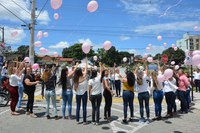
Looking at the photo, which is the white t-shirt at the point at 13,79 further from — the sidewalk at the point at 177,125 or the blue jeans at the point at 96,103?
the sidewalk at the point at 177,125

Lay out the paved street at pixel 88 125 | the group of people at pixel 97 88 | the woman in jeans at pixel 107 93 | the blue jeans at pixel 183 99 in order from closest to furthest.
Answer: the paved street at pixel 88 125 < the group of people at pixel 97 88 < the woman in jeans at pixel 107 93 < the blue jeans at pixel 183 99

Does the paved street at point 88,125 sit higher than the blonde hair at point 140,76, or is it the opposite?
the blonde hair at point 140,76

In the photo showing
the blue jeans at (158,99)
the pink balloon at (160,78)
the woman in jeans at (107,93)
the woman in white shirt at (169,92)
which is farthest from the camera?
the woman in white shirt at (169,92)

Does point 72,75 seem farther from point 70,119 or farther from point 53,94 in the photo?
point 70,119

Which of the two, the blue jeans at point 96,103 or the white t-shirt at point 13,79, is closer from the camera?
the blue jeans at point 96,103

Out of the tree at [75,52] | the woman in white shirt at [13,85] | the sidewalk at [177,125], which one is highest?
the tree at [75,52]

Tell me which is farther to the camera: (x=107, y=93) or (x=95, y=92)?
(x=107, y=93)

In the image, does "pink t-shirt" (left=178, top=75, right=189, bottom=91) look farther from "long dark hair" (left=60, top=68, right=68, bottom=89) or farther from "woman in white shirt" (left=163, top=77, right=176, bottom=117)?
"long dark hair" (left=60, top=68, right=68, bottom=89)

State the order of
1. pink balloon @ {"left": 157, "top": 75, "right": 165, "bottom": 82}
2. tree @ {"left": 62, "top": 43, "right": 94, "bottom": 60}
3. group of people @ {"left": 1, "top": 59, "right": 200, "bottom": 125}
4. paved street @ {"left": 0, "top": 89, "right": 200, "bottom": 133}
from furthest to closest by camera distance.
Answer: tree @ {"left": 62, "top": 43, "right": 94, "bottom": 60}, pink balloon @ {"left": 157, "top": 75, "right": 165, "bottom": 82}, group of people @ {"left": 1, "top": 59, "right": 200, "bottom": 125}, paved street @ {"left": 0, "top": 89, "right": 200, "bottom": 133}

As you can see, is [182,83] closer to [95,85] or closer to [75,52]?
[95,85]

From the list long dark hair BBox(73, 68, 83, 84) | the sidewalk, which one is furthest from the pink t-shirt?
long dark hair BBox(73, 68, 83, 84)

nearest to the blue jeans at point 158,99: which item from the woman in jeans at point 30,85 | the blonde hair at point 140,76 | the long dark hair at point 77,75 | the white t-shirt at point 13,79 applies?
the blonde hair at point 140,76

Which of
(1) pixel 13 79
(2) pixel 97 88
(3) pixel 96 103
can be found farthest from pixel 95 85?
(1) pixel 13 79

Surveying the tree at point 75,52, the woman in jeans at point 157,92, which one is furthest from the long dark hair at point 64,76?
the tree at point 75,52
